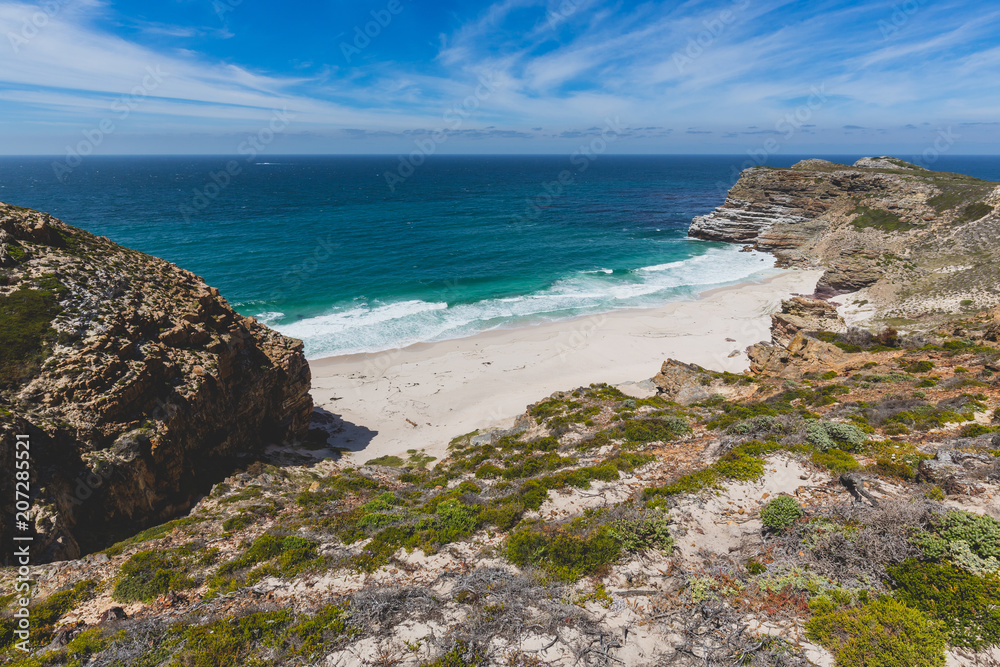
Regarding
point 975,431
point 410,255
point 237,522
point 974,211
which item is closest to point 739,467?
point 975,431

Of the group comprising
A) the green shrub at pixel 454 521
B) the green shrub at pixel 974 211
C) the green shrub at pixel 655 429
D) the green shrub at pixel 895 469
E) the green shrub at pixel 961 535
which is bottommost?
the green shrub at pixel 655 429

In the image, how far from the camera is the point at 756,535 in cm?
823

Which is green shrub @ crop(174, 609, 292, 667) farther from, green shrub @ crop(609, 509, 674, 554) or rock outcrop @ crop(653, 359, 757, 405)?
rock outcrop @ crop(653, 359, 757, 405)

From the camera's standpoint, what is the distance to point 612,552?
8.03 meters

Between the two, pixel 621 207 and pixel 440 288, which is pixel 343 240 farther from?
pixel 621 207

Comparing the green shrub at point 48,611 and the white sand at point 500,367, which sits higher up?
the green shrub at point 48,611

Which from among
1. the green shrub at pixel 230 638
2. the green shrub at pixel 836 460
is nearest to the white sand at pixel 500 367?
the green shrub at pixel 230 638

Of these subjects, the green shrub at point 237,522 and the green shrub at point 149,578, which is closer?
the green shrub at point 149,578

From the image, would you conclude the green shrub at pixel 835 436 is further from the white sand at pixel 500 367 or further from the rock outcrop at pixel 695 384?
the white sand at pixel 500 367

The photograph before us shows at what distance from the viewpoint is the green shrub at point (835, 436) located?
35.5 ft

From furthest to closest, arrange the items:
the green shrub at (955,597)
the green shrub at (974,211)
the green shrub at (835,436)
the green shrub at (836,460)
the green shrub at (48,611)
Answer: the green shrub at (974,211) < the green shrub at (835,436) < the green shrub at (836,460) < the green shrub at (48,611) < the green shrub at (955,597)

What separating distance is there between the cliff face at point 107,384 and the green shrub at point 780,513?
16.1 metres

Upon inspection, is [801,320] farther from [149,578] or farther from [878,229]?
[878,229]

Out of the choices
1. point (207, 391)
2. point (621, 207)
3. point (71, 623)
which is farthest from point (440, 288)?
point (621, 207)
